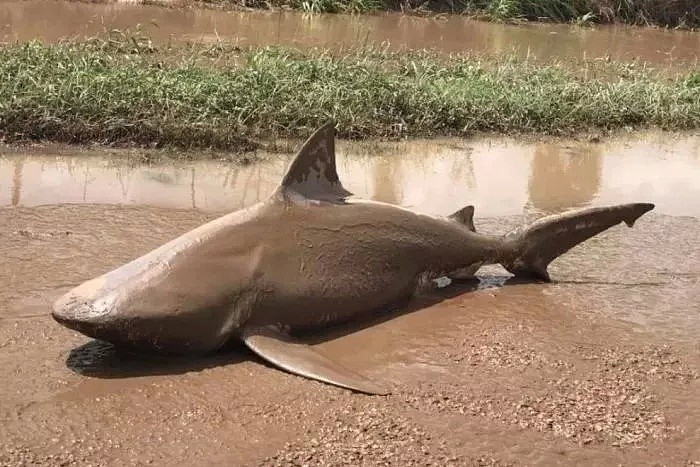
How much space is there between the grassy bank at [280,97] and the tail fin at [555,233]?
3.46 meters

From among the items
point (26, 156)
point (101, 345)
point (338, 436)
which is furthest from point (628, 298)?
point (26, 156)

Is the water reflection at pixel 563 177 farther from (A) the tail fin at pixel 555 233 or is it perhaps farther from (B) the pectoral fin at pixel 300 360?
(B) the pectoral fin at pixel 300 360

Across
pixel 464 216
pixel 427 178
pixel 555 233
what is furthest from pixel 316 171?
A: pixel 427 178

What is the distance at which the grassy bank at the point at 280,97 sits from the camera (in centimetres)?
870

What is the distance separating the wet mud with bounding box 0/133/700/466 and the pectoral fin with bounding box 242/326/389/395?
0.19 feet

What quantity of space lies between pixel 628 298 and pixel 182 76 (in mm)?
5397

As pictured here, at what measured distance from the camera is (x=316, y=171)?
5.22 m

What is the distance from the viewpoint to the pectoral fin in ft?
15.1

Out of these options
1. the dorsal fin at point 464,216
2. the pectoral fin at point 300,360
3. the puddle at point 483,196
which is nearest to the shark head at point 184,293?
the pectoral fin at point 300,360

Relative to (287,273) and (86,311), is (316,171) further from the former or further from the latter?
(86,311)

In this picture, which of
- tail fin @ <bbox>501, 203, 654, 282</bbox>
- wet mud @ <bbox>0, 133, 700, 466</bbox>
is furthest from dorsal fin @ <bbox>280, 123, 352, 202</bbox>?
tail fin @ <bbox>501, 203, 654, 282</bbox>

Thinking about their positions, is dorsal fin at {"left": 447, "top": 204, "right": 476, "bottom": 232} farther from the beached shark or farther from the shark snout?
the shark snout

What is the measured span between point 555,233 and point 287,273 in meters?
2.00

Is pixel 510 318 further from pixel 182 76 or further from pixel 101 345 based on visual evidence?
pixel 182 76
